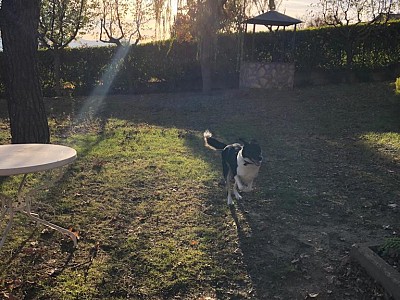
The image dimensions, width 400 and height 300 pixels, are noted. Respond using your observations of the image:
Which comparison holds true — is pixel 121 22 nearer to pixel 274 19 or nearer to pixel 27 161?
pixel 274 19

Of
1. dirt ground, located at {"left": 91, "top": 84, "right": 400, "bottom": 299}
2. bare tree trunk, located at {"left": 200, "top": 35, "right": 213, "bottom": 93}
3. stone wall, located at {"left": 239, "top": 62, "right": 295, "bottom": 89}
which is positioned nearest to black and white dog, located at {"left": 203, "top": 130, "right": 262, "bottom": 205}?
dirt ground, located at {"left": 91, "top": 84, "right": 400, "bottom": 299}

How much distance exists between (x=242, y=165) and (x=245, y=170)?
0.07 meters

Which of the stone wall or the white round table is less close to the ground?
the stone wall

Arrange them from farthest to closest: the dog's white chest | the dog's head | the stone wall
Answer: the stone wall < the dog's white chest < the dog's head

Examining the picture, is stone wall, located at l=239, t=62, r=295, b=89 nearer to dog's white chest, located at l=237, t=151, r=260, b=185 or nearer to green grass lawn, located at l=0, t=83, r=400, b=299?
green grass lawn, located at l=0, t=83, r=400, b=299

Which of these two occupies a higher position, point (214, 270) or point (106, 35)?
point (106, 35)

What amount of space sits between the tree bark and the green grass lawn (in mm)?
818

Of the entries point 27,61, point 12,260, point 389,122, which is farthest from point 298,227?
point 389,122

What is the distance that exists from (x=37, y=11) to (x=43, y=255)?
3.99m

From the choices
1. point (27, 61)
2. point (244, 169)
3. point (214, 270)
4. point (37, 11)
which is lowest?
point (214, 270)

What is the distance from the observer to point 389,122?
8.34m

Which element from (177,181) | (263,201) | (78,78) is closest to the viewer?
(263,201)

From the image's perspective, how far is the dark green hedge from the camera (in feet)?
42.3

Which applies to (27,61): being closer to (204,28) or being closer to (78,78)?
(204,28)
